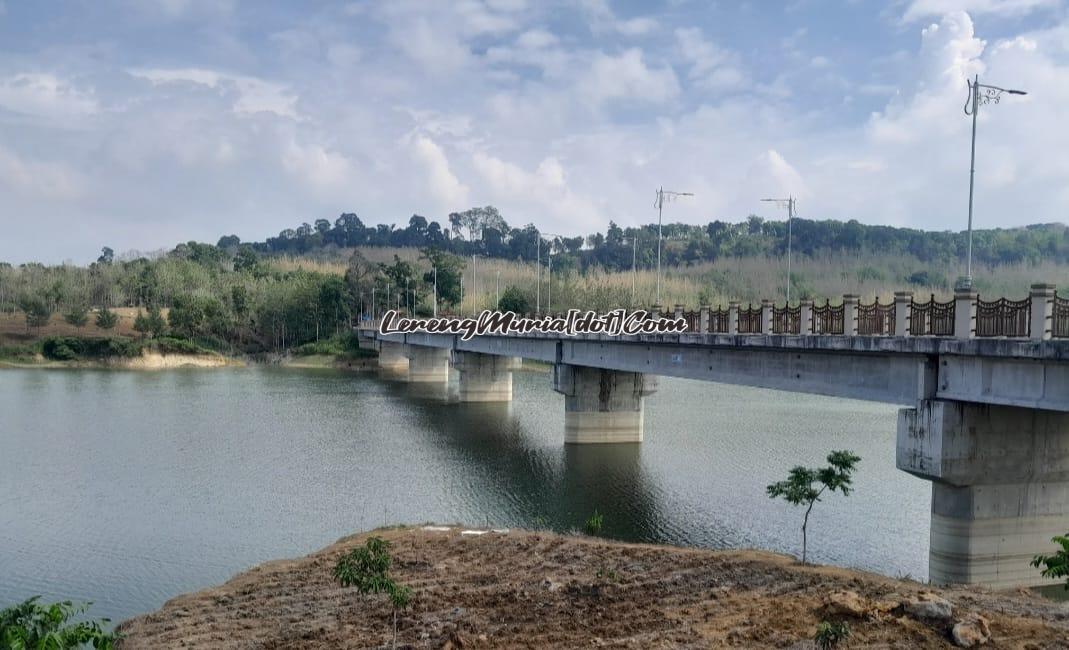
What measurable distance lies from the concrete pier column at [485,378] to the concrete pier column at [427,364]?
22.6 m

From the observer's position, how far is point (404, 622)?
15.1 m

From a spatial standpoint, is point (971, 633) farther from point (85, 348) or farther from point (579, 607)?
point (85, 348)

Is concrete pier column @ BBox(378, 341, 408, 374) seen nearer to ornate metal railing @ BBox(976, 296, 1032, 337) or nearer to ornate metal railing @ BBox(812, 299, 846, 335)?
ornate metal railing @ BBox(812, 299, 846, 335)

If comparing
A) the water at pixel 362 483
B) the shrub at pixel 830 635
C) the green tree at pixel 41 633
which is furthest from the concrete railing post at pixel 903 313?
the green tree at pixel 41 633

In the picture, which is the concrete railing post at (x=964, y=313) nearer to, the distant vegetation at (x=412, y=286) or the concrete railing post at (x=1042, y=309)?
the concrete railing post at (x=1042, y=309)

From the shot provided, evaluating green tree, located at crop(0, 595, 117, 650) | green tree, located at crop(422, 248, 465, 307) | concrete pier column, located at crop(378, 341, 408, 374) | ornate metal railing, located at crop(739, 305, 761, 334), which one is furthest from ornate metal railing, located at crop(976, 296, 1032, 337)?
green tree, located at crop(422, 248, 465, 307)

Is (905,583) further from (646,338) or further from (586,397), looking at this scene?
(586,397)

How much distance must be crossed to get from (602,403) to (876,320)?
2122 cm

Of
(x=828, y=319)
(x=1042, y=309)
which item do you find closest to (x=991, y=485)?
(x=1042, y=309)

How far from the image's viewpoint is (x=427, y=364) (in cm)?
8850

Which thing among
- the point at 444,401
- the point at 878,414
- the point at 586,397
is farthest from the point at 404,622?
the point at 444,401

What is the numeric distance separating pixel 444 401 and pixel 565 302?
130 feet

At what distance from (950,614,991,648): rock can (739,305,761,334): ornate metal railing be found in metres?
15.3

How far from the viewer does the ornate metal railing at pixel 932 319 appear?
63.7ft
